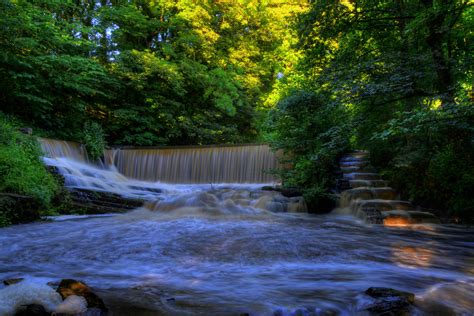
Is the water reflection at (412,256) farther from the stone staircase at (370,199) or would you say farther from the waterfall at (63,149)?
the waterfall at (63,149)

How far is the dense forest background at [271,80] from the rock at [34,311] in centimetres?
512

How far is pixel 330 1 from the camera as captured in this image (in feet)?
25.1

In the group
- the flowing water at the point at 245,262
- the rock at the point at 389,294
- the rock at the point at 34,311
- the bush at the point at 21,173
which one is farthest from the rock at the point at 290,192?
the rock at the point at 34,311

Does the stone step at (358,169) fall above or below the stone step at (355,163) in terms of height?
below

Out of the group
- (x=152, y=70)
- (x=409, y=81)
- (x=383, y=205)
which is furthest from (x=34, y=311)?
(x=152, y=70)

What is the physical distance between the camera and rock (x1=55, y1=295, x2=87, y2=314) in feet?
7.09

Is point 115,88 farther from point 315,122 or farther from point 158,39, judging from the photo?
point 315,122

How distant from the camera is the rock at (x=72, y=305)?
2.16 metres

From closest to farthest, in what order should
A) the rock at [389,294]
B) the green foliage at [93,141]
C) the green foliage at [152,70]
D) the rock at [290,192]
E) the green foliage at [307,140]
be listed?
1. the rock at [389,294]
2. the green foliage at [307,140]
3. the rock at [290,192]
4. the green foliage at [152,70]
5. the green foliage at [93,141]

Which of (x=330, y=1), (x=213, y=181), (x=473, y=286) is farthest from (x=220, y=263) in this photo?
(x=213, y=181)

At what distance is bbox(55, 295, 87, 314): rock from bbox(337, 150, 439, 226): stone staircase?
21.0ft

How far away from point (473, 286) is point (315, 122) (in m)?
7.07

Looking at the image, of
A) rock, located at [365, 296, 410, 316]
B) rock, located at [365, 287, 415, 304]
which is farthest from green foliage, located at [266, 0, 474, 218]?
rock, located at [365, 296, 410, 316]

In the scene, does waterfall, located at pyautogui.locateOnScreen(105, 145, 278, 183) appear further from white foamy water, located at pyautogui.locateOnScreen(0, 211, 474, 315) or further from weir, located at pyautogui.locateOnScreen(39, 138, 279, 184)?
white foamy water, located at pyautogui.locateOnScreen(0, 211, 474, 315)
